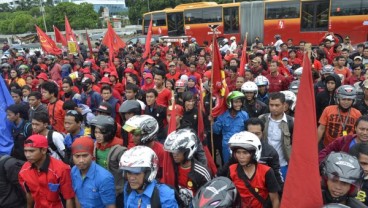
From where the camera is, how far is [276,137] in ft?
14.6

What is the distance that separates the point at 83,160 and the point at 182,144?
3.21ft

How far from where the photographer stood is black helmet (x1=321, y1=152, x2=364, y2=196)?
267cm

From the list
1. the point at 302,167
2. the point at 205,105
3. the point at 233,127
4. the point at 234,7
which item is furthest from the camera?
the point at 234,7

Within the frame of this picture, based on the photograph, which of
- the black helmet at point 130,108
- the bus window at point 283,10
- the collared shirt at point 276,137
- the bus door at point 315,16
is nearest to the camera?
the collared shirt at point 276,137

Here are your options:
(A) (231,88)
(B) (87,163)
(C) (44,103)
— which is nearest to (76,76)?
(C) (44,103)

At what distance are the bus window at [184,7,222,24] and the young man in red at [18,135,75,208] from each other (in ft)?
70.4

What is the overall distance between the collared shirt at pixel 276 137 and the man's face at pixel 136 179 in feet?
6.85

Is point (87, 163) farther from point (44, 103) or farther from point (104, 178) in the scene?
point (44, 103)

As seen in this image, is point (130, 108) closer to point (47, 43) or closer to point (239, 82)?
point (239, 82)

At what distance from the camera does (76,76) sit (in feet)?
29.4

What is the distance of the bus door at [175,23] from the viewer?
2572cm

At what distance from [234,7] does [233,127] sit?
19369 millimetres

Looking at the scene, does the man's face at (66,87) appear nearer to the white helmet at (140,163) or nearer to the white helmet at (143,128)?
the white helmet at (143,128)

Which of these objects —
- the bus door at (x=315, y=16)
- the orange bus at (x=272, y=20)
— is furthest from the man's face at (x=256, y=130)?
the bus door at (x=315, y=16)
